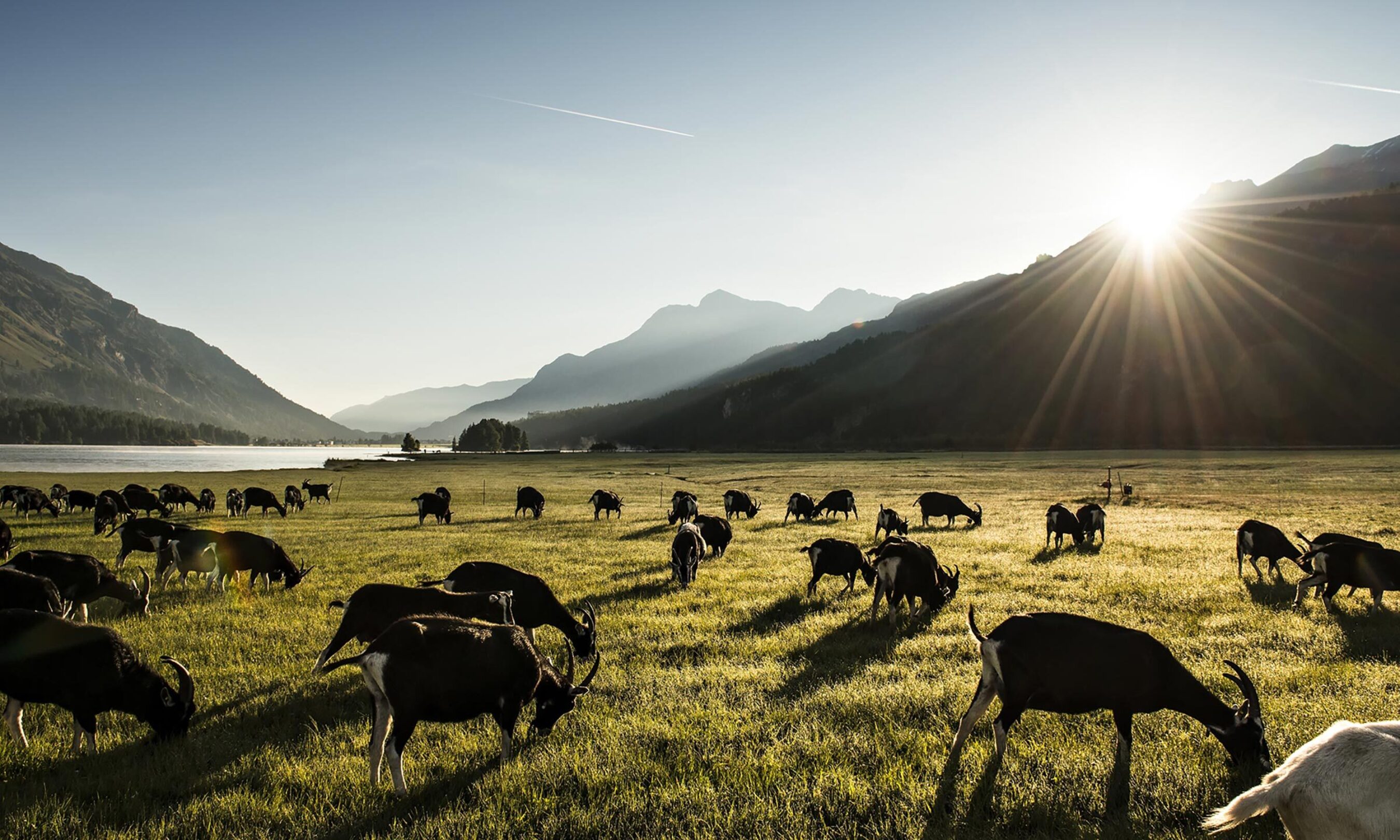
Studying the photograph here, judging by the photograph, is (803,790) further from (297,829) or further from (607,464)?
(607,464)

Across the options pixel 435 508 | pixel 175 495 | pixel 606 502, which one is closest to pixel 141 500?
pixel 175 495

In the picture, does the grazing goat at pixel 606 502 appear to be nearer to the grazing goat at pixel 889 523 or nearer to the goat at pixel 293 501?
the grazing goat at pixel 889 523

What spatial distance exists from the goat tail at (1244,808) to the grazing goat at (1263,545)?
52.6 feet

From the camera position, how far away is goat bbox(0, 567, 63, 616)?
32.0ft

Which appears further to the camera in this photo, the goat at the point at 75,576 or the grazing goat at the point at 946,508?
the grazing goat at the point at 946,508

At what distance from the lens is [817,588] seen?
53.0 ft

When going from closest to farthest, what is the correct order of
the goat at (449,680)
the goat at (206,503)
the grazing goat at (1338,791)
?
the grazing goat at (1338,791) < the goat at (449,680) < the goat at (206,503)

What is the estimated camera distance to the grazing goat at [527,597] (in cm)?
1074

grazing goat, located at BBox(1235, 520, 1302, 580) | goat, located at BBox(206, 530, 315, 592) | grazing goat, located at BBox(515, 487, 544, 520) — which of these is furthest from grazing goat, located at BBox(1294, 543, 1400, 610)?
grazing goat, located at BBox(515, 487, 544, 520)

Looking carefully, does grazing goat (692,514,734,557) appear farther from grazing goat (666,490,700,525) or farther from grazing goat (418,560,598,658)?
grazing goat (418,560,598,658)

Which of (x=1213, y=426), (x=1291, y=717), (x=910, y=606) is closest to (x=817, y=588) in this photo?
(x=910, y=606)

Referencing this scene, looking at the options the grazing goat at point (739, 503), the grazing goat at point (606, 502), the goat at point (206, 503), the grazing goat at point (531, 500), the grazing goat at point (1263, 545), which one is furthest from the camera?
the goat at point (206, 503)

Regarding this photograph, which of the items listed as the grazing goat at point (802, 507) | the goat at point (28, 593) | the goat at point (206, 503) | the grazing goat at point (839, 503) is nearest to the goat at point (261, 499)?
the goat at point (206, 503)

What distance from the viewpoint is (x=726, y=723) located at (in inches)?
305
